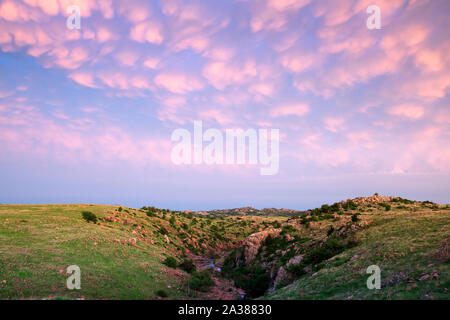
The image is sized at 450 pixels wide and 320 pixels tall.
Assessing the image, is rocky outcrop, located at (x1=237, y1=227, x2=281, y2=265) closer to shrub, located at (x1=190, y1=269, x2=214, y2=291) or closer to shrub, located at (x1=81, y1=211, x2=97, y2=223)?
shrub, located at (x1=190, y1=269, x2=214, y2=291)

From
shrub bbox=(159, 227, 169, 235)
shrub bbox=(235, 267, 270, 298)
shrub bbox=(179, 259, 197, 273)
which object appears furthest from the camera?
shrub bbox=(159, 227, 169, 235)

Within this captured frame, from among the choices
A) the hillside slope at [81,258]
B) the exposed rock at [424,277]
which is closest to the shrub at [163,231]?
the hillside slope at [81,258]

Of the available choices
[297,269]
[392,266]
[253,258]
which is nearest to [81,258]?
[297,269]

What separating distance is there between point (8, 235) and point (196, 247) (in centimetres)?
3581

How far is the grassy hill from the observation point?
1427 cm

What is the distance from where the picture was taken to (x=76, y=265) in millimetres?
21812

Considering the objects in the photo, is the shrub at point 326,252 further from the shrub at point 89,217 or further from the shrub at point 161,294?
the shrub at point 89,217

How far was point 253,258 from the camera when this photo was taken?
126 ft

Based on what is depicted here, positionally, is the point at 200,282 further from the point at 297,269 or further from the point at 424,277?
the point at 424,277

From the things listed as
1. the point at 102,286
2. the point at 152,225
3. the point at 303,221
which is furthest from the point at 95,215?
the point at 303,221

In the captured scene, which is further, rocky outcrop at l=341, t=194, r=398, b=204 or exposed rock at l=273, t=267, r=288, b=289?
rocky outcrop at l=341, t=194, r=398, b=204

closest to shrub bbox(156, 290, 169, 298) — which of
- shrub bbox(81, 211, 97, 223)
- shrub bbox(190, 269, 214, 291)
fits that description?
shrub bbox(190, 269, 214, 291)

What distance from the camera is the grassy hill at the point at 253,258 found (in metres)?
14.3
